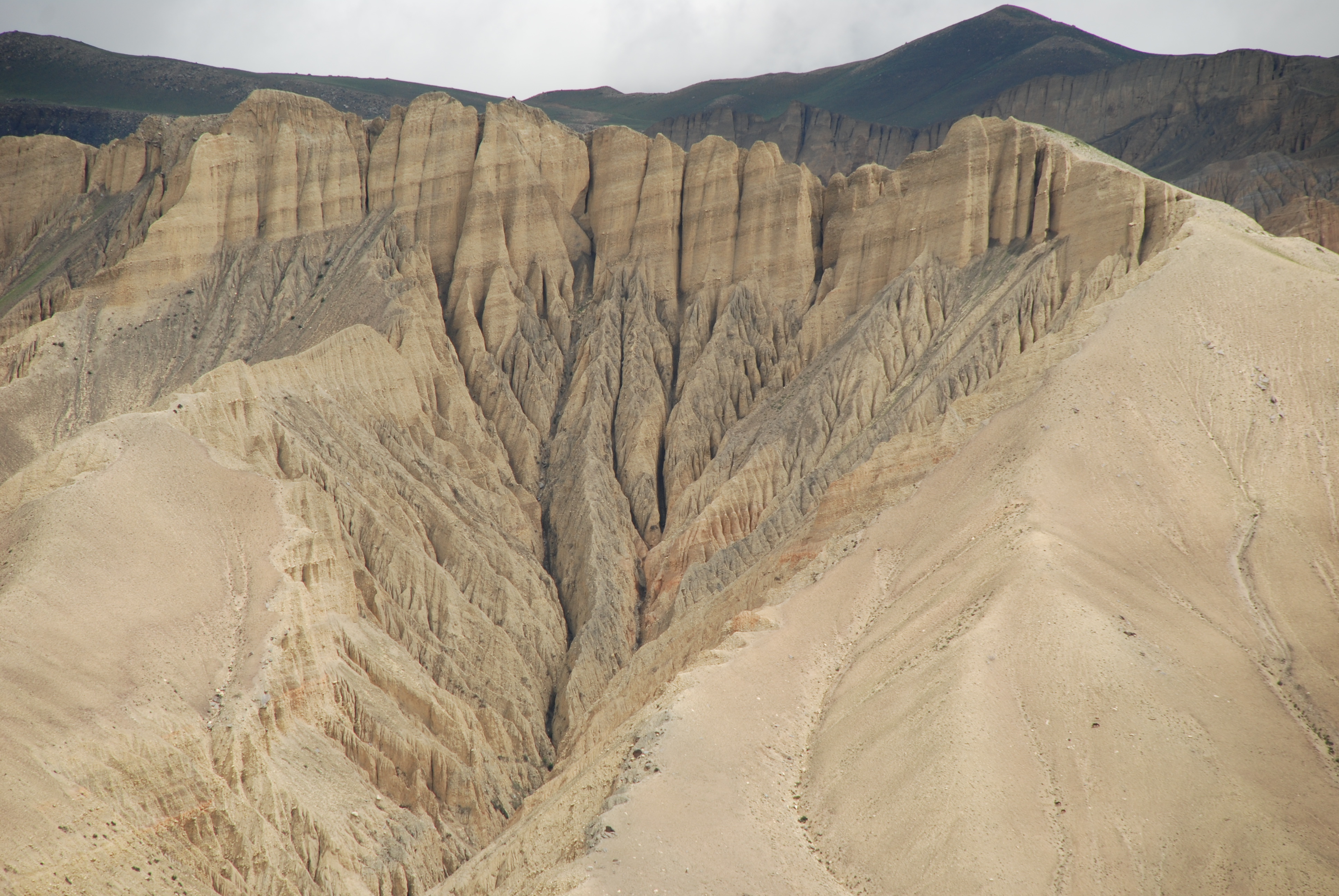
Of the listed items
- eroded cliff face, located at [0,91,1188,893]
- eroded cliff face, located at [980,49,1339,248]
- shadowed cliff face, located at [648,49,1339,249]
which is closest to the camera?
eroded cliff face, located at [0,91,1188,893]

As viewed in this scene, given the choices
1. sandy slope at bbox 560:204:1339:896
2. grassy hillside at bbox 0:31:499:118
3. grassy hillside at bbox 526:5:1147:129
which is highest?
grassy hillside at bbox 526:5:1147:129

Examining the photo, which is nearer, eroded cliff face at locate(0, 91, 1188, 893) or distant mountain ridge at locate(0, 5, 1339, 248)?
eroded cliff face at locate(0, 91, 1188, 893)

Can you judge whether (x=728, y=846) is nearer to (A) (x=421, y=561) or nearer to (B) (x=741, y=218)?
(A) (x=421, y=561)

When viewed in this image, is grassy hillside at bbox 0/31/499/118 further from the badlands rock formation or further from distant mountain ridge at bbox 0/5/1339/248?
the badlands rock formation

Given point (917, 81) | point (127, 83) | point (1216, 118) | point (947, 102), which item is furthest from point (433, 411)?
point (917, 81)

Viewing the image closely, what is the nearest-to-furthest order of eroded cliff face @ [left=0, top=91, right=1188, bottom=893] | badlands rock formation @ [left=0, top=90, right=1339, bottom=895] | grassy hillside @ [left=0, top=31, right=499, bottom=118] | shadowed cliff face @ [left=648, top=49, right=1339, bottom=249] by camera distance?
badlands rock formation @ [left=0, top=90, right=1339, bottom=895] < eroded cliff face @ [left=0, top=91, right=1188, bottom=893] < shadowed cliff face @ [left=648, top=49, right=1339, bottom=249] < grassy hillside @ [left=0, top=31, right=499, bottom=118]

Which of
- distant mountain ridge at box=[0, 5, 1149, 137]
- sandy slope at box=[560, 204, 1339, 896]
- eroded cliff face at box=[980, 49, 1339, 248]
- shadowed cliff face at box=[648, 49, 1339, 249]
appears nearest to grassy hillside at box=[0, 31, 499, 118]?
distant mountain ridge at box=[0, 5, 1149, 137]

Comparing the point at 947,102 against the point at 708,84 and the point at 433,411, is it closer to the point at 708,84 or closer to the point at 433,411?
the point at 708,84
